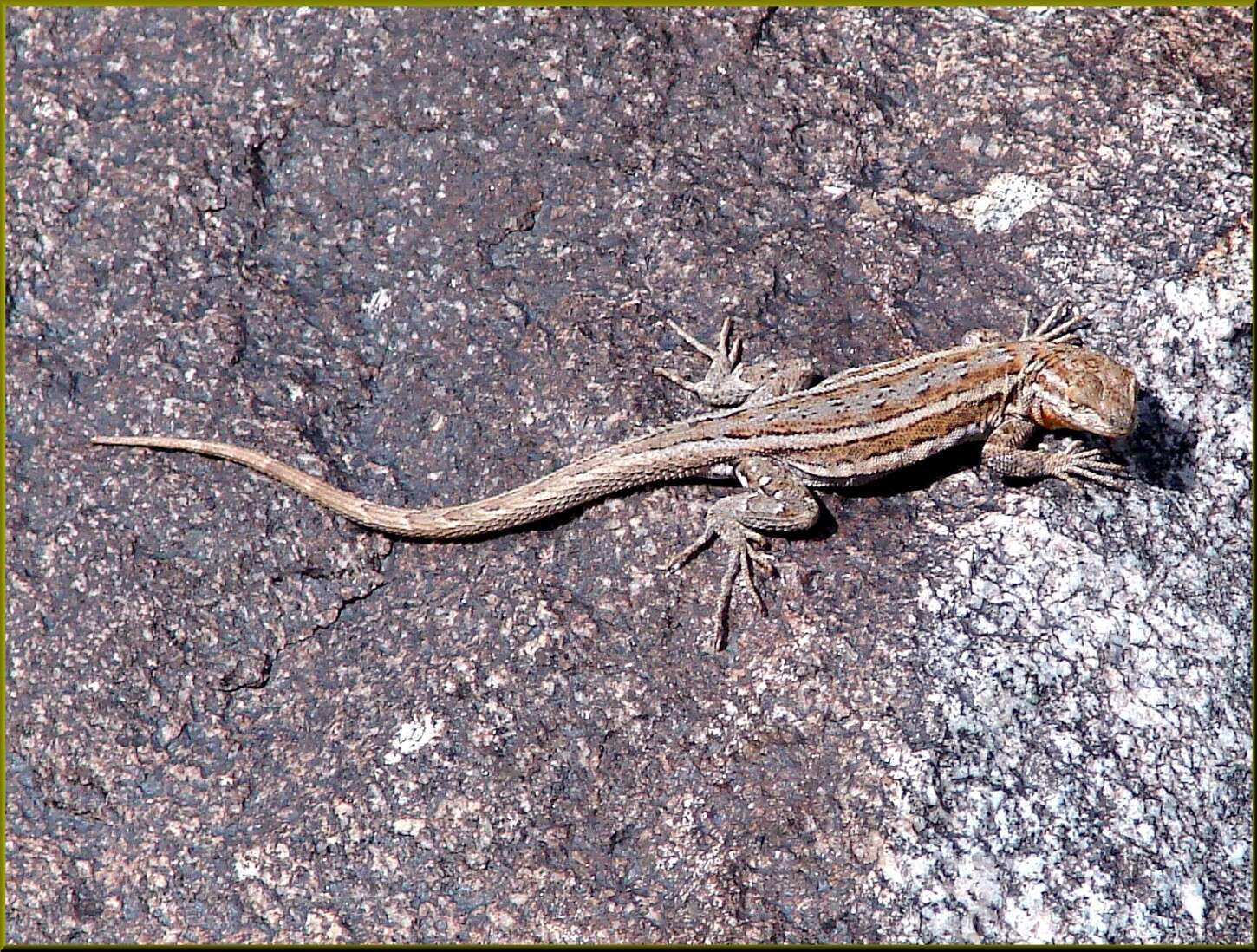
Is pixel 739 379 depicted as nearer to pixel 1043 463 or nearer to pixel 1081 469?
pixel 1043 463

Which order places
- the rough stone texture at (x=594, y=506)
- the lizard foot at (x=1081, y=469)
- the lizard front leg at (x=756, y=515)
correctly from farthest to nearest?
the lizard foot at (x=1081, y=469)
the lizard front leg at (x=756, y=515)
the rough stone texture at (x=594, y=506)

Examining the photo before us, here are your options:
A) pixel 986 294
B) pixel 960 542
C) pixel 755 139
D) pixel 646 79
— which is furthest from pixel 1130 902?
pixel 646 79

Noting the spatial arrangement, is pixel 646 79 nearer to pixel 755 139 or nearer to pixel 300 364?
pixel 755 139

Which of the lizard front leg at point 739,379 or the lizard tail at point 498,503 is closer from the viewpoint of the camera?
the lizard tail at point 498,503

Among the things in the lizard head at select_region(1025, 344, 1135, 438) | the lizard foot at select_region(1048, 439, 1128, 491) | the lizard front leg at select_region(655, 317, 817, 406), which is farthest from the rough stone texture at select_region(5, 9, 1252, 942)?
the lizard head at select_region(1025, 344, 1135, 438)

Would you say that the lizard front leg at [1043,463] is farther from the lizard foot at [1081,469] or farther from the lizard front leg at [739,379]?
the lizard front leg at [739,379]

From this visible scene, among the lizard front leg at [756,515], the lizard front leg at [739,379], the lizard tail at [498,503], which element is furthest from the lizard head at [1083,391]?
the lizard tail at [498,503]

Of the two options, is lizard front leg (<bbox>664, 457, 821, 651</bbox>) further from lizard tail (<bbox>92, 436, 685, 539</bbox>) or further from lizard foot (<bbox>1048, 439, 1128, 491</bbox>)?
lizard foot (<bbox>1048, 439, 1128, 491</bbox>)
